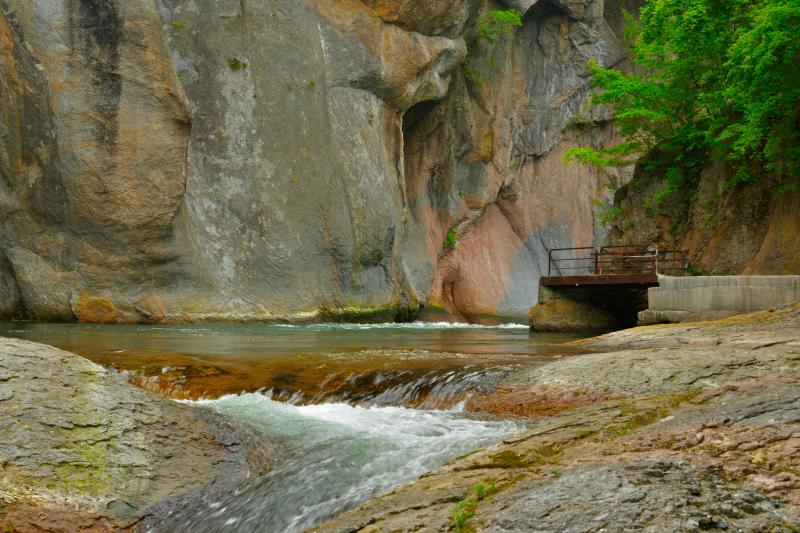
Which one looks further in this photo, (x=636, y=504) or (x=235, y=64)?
(x=235, y=64)

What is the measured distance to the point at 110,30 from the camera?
21141mm

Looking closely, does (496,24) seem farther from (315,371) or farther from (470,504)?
(470,504)

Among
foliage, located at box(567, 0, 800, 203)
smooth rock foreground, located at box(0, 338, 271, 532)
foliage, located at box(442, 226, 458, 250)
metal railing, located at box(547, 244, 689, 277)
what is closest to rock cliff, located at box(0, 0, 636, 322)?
foliage, located at box(442, 226, 458, 250)

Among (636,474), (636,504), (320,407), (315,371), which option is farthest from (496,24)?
(636,504)

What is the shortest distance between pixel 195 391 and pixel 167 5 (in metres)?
19.2

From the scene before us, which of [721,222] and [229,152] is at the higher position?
[229,152]

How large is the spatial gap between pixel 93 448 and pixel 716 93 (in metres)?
18.8

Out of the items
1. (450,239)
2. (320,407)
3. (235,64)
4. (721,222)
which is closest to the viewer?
(320,407)

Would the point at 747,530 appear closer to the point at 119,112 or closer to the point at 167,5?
the point at 119,112

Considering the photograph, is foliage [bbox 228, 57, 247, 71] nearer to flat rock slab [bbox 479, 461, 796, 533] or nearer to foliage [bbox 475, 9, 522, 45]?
foliage [bbox 475, 9, 522, 45]

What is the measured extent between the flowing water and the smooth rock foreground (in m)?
0.30

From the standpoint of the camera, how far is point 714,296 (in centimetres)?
1598

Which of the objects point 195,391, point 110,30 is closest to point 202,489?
point 195,391

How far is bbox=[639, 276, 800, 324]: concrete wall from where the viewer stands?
14904mm
